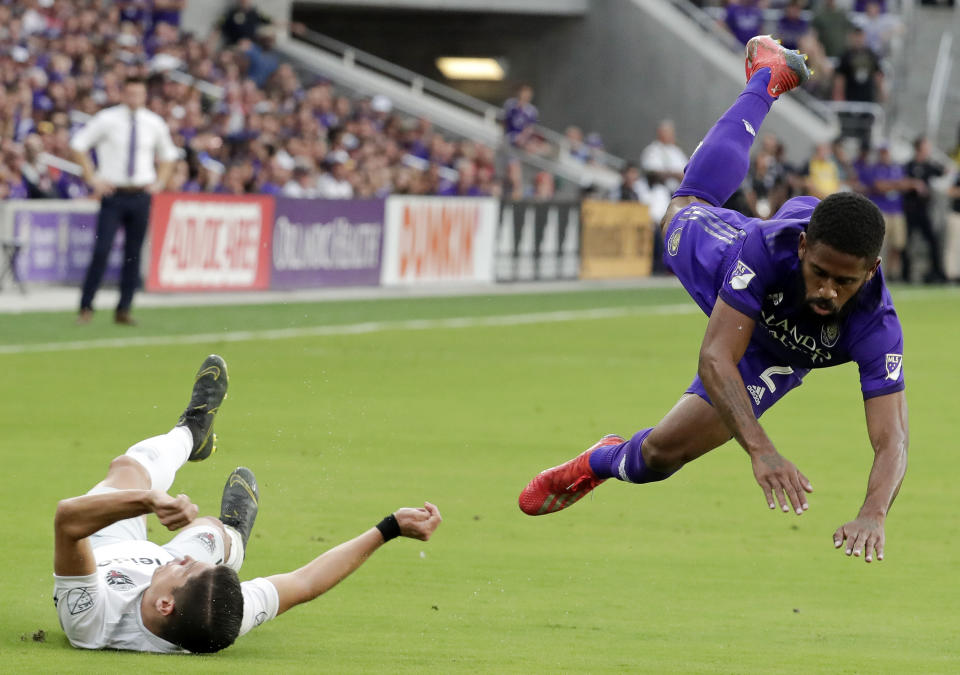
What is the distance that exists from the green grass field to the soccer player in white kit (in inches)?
4.6

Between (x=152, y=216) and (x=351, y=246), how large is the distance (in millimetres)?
3877

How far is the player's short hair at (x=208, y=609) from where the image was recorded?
6.20 metres

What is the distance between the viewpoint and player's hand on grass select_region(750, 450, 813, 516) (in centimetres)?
589

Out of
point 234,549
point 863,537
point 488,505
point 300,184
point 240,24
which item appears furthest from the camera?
point 240,24

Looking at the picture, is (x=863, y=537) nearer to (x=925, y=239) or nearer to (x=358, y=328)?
(x=358, y=328)

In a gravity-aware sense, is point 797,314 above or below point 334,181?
above

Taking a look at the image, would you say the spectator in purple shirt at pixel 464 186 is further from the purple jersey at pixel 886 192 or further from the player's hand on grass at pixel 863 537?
the player's hand on grass at pixel 863 537

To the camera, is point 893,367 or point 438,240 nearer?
point 893,367

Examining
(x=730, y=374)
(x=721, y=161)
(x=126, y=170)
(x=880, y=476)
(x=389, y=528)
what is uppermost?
(x=721, y=161)

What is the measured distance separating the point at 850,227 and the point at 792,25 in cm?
3210

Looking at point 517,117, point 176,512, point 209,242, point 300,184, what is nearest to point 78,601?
point 176,512

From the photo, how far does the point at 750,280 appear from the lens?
6.38 m

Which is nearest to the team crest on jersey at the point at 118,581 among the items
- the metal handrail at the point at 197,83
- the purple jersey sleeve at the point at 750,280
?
the purple jersey sleeve at the point at 750,280

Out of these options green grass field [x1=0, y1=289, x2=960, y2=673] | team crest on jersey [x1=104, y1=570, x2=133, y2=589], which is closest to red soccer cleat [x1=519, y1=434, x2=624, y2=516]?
green grass field [x1=0, y1=289, x2=960, y2=673]
